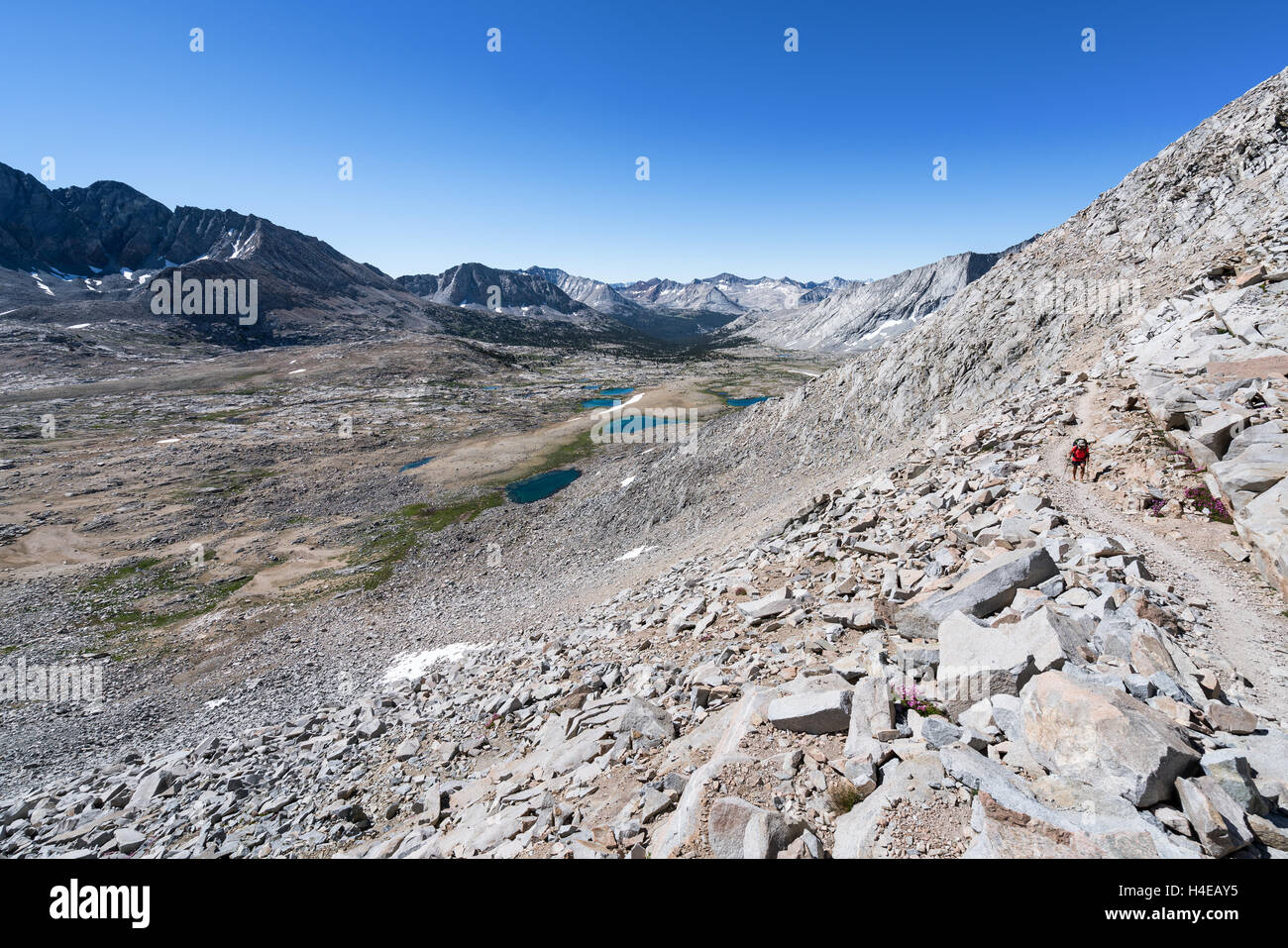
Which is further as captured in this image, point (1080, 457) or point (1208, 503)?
point (1080, 457)

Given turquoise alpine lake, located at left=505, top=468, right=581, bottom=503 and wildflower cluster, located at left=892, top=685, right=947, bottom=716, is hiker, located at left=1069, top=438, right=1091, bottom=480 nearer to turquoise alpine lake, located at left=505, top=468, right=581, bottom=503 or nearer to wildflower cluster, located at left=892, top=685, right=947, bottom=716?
wildflower cluster, located at left=892, top=685, right=947, bottom=716

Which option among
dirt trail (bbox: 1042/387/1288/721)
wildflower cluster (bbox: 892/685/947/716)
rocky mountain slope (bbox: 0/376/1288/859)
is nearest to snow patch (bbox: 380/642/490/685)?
rocky mountain slope (bbox: 0/376/1288/859)

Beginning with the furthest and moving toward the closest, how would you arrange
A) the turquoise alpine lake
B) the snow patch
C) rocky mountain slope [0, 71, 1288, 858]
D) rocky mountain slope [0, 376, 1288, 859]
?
1. the turquoise alpine lake
2. the snow patch
3. rocky mountain slope [0, 71, 1288, 858]
4. rocky mountain slope [0, 376, 1288, 859]

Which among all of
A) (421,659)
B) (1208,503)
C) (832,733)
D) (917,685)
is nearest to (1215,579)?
(1208,503)

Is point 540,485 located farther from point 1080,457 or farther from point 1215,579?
point 1215,579
